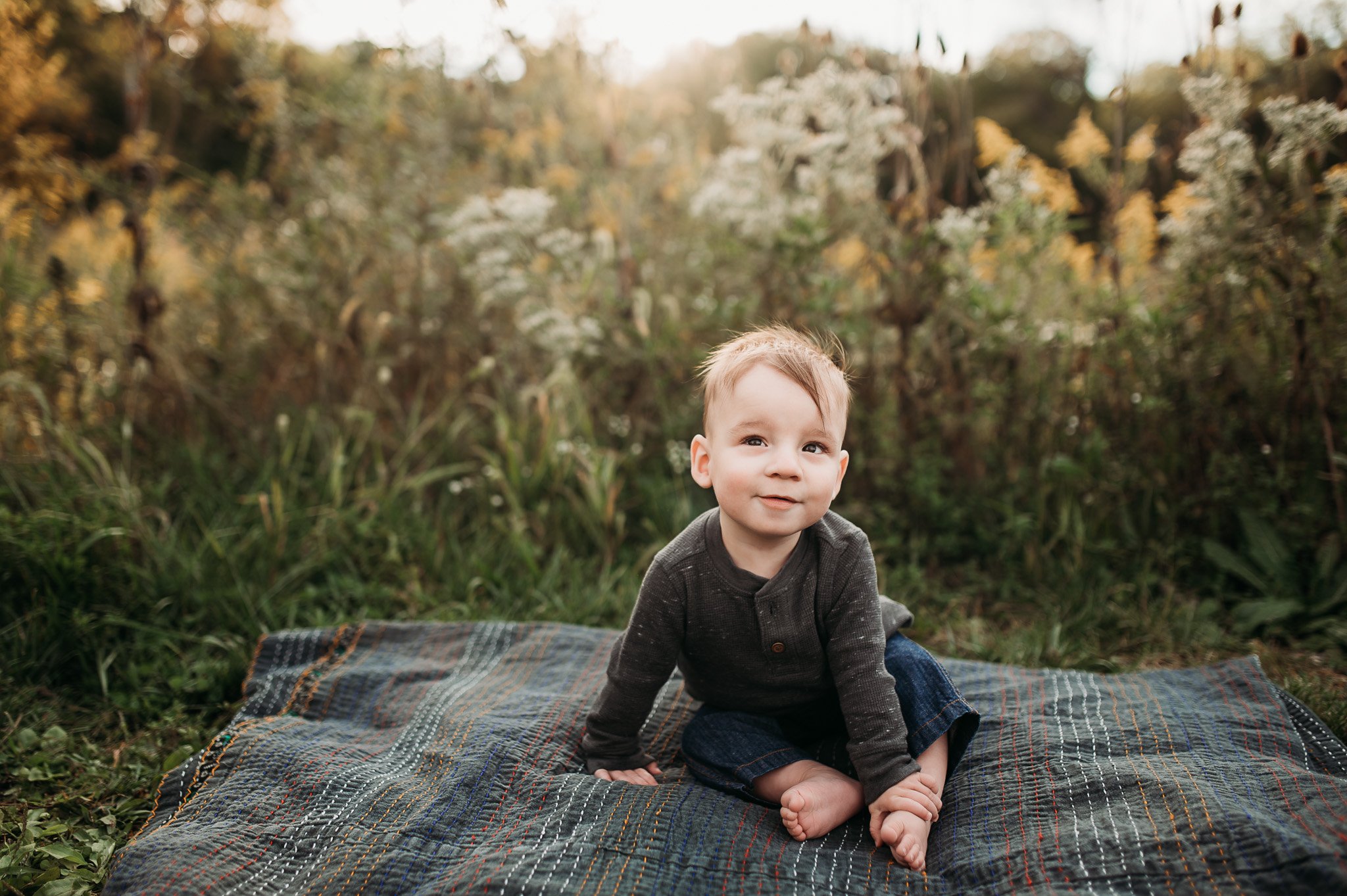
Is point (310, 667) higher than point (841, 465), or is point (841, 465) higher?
point (841, 465)

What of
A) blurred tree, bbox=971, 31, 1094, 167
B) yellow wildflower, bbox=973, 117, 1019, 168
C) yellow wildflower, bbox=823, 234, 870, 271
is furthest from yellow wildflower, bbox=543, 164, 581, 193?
blurred tree, bbox=971, 31, 1094, 167

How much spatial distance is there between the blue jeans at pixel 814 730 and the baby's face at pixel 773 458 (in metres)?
0.39

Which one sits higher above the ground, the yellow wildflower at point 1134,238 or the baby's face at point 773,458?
the yellow wildflower at point 1134,238

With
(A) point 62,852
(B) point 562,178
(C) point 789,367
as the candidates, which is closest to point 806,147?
(B) point 562,178

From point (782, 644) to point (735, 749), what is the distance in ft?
0.78

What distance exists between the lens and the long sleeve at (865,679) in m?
1.55

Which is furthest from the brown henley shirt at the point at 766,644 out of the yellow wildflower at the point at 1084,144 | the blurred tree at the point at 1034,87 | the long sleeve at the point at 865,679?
the blurred tree at the point at 1034,87

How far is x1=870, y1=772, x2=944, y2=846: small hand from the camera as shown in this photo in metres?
1.51

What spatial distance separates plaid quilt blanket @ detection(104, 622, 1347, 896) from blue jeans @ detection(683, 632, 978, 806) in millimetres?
41

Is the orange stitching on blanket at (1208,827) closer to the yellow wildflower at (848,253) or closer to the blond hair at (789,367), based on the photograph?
the blond hair at (789,367)

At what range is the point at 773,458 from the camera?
1571 millimetres

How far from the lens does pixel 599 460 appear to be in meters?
3.02

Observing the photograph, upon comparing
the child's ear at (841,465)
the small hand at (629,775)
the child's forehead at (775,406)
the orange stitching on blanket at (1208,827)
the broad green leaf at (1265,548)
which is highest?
the child's forehead at (775,406)

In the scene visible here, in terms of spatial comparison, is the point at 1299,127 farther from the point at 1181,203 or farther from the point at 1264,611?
the point at 1264,611
